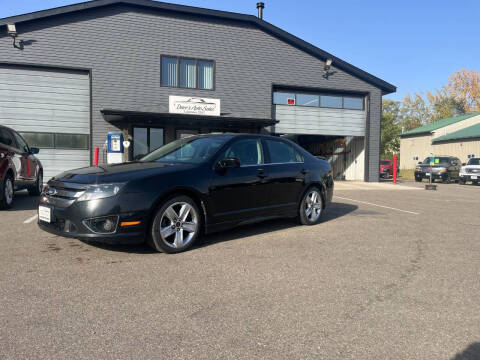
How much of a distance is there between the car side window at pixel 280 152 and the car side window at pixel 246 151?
0.75 ft

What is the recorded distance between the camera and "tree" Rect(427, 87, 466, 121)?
5716 cm

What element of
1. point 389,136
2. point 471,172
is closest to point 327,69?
point 471,172

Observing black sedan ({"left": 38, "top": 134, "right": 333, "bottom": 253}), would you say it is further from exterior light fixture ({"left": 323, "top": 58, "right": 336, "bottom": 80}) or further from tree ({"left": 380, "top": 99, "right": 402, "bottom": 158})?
tree ({"left": 380, "top": 99, "right": 402, "bottom": 158})

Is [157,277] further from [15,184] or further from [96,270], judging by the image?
[15,184]

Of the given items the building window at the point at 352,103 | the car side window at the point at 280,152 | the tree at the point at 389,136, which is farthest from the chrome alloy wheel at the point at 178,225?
the tree at the point at 389,136

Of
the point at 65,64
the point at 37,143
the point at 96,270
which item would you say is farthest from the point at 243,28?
the point at 96,270

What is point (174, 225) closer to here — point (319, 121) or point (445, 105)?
point (319, 121)

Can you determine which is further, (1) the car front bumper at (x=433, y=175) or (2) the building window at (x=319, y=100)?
(1) the car front bumper at (x=433, y=175)

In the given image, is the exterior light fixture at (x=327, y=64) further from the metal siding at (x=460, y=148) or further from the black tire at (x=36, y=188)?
the metal siding at (x=460, y=148)

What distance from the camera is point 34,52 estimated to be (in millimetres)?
14008

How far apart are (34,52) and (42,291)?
1398 centimetres

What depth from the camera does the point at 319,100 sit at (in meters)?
18.1

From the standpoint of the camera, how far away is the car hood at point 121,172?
13.0 ft

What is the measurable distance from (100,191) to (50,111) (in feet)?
41.4
